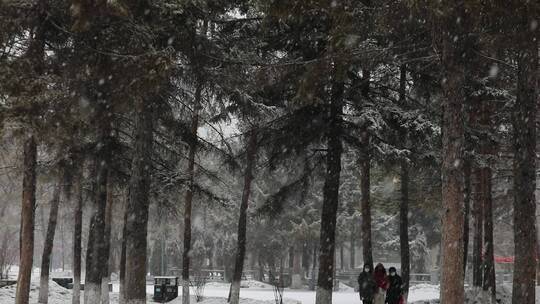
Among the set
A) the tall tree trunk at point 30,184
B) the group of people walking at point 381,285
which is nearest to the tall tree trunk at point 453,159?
the group of people walking at point 381,285

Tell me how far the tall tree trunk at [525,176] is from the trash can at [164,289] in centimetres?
1743

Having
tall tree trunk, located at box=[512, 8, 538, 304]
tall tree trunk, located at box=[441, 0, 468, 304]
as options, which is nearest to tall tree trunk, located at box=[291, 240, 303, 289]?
tall tree trunk, located at box=[512, 8, 538, 304]

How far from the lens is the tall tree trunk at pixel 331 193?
14.3 m

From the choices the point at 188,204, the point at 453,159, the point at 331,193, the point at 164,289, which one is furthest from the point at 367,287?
the point at 164,289

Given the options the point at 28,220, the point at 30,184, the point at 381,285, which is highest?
the point at 30,184

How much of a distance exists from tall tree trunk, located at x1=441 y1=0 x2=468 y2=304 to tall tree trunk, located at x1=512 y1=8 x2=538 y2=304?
1.78 m

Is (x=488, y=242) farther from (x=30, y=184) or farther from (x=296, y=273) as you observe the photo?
(x=296, y=273)

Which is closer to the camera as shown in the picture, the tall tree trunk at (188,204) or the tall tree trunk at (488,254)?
the tall tree trunk at (188,204)

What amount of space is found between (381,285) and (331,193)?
8.91 feet

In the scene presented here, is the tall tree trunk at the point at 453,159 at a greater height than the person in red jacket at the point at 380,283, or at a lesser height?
greater

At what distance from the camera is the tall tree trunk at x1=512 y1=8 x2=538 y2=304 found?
407 inches

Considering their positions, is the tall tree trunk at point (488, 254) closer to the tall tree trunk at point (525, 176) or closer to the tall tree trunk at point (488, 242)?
the tall tree trunk at point (488, 242)

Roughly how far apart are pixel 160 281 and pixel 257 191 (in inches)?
625

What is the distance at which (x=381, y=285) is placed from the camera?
14.7 metres
